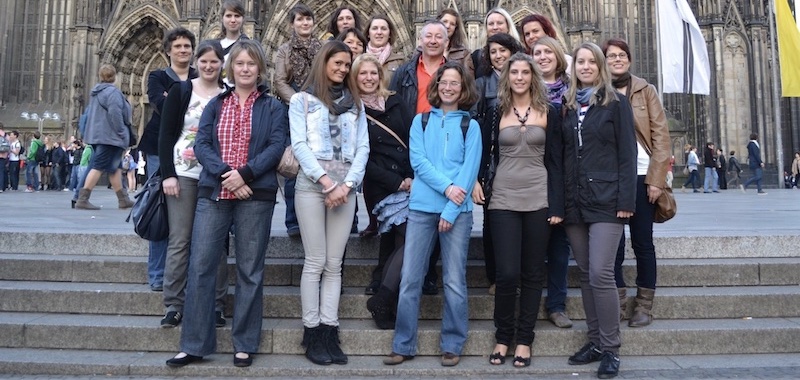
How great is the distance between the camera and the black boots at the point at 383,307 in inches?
159

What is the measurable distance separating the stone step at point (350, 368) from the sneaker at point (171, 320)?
0.24 m

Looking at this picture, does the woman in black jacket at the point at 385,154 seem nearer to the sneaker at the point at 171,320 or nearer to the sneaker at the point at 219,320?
the sneaker at the point at 219,320

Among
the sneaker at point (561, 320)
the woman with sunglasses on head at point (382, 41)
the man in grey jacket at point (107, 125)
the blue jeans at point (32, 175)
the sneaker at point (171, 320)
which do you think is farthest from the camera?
the blue jeans at point (32, 175)

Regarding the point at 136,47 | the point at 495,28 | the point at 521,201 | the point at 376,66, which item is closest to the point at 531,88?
the point at 521,201

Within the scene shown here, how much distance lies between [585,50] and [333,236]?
2.18m

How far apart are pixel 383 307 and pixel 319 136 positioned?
1313 mm

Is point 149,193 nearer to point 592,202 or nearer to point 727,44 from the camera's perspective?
point 592,202

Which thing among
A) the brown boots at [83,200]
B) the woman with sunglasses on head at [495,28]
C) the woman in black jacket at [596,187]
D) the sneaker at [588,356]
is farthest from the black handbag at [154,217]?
the brown boots at [83,200]

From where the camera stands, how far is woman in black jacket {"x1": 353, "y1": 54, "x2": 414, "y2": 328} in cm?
→ 405

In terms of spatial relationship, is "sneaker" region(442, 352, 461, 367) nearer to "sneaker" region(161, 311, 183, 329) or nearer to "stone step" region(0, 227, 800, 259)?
"stone step" region(0, 227, 800, 259)

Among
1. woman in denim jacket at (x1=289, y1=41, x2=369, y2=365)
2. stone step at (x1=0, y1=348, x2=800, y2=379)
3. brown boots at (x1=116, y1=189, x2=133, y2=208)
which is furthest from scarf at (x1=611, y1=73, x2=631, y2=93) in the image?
brown boots at (x1=116, y1=189, x2=133, y2=208)

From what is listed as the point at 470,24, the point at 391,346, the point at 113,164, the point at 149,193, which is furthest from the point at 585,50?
the point at 470,24

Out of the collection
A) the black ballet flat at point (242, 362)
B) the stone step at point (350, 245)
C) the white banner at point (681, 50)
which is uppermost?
the white banner at point (681, 50)

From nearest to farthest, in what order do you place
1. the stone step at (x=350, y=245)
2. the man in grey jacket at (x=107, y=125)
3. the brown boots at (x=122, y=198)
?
1. the stone step at (x=350, y=245)
2. the man in grey jacket at (x=107, y=125)
3. the brown boots at (x=122, y=198)
